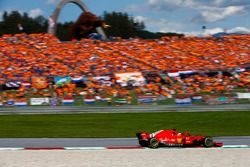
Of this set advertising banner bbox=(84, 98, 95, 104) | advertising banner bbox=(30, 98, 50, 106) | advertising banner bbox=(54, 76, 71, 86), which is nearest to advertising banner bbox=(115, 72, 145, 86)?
advertising banner bbox=(54, 76, 71, 86)

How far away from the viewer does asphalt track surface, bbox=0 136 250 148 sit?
15.0 meters

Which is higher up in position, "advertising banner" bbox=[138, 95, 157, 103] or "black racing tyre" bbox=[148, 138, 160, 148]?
"black racing tyre" bbox=[148, 138, 160, 148]

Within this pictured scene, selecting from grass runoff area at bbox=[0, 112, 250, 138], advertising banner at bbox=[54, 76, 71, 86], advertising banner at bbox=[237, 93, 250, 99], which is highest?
advertising banner at bbox=[54, 76, 71, 86]

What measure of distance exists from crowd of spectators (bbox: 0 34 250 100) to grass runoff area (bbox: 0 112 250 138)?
352 centimetres

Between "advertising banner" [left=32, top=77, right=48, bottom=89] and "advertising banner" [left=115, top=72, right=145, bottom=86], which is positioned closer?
"advertising banner" [left=32, top=77, right=48, bottom=89]

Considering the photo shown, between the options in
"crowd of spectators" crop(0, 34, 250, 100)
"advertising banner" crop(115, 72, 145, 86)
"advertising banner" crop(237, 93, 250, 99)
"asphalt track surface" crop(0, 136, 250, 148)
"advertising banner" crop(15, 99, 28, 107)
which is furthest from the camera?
"crowd of spectators" crop(0, 34, 250, 100)

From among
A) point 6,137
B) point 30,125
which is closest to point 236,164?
point 6,137

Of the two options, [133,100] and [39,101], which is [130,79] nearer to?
[133,100]

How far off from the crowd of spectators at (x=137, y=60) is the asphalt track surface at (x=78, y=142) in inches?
397

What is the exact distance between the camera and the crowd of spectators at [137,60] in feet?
100

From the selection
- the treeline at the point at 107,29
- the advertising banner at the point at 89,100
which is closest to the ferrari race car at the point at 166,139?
the advertising banner at the point at 89,100

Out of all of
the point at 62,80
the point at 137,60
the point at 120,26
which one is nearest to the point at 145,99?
the point at 62,80

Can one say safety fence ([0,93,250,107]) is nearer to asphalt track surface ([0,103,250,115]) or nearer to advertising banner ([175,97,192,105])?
advertising banner ([175,97,192,105])

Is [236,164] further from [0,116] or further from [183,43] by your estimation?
[183,43]
